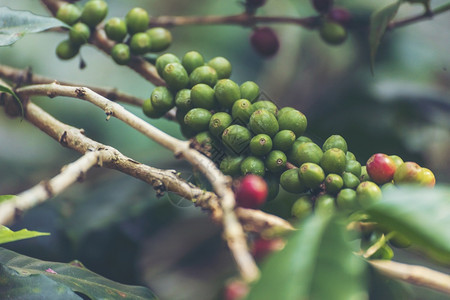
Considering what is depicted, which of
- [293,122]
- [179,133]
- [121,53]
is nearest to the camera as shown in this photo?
[293,122]

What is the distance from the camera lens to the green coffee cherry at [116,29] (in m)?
1.12

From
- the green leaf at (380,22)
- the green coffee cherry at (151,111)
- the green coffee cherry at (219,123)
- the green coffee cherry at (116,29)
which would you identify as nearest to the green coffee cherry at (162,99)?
the green coffee cherry at (151,111)

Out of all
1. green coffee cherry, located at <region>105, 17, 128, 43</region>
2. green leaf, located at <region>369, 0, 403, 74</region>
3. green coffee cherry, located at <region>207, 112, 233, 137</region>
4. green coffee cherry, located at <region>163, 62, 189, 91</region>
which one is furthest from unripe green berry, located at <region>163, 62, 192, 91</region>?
green leaf, located at <region>369, 0, 403, 74</region>

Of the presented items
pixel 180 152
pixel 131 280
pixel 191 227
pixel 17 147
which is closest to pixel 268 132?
pixel 180 152

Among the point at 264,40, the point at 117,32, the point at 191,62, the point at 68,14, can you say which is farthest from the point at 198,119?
the point at 264,40

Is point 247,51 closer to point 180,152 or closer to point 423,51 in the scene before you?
point 423,51

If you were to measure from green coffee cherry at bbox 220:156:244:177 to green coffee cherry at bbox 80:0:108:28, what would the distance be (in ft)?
1.70

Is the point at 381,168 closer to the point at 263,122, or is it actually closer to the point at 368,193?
the point at 368,193

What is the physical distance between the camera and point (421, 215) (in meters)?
0.54

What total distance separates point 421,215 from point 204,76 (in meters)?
0.54

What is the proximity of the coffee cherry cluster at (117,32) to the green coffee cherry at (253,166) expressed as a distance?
430 mm

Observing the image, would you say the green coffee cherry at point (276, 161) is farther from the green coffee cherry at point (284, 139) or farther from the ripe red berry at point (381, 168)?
the ripe red berry at point (381, 168)

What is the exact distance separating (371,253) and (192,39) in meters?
1.61

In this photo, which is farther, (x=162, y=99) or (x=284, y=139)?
(x=162, y=99)
